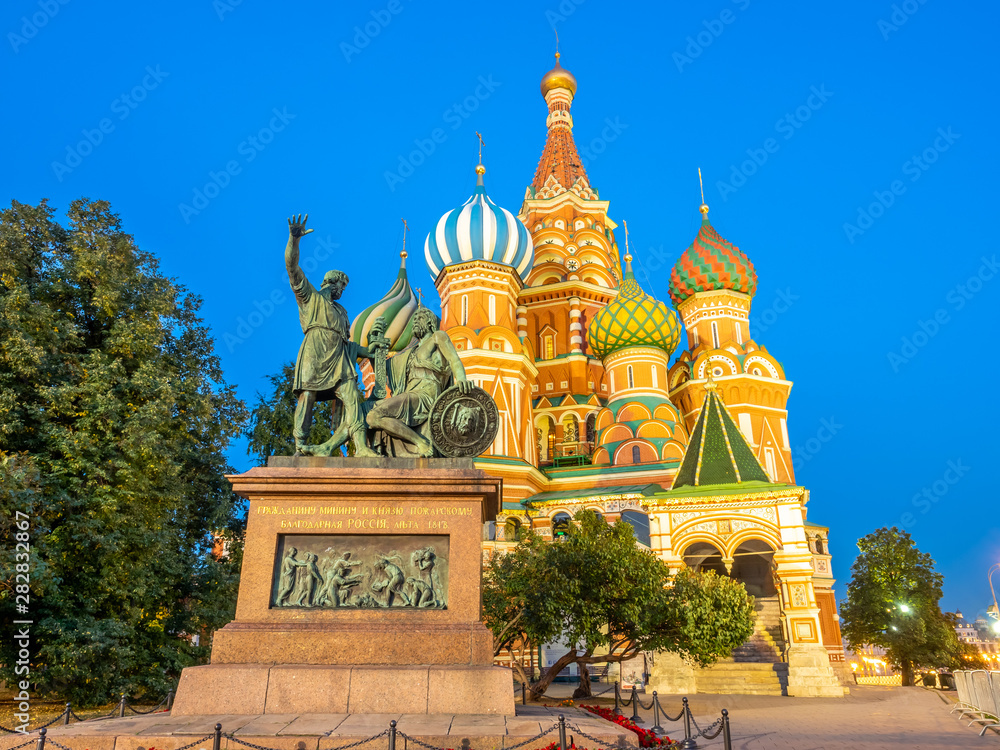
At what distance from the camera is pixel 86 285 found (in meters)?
15.9

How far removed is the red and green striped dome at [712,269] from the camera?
36.9 m

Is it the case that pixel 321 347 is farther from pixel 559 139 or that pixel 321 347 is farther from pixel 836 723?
pixel 559 139

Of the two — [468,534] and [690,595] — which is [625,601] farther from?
[468,534]

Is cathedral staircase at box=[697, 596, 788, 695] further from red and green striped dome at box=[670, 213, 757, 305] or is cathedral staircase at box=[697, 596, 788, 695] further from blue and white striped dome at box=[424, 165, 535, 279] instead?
blue and white striped dome at box=[424, 165, 535, 279]

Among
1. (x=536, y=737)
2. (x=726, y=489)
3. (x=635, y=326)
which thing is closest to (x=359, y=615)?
(x=536, y=737)

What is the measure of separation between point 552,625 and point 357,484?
7144 millimetres

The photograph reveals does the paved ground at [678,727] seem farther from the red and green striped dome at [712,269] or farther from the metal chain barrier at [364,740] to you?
the red and green striped dome at [712,269]

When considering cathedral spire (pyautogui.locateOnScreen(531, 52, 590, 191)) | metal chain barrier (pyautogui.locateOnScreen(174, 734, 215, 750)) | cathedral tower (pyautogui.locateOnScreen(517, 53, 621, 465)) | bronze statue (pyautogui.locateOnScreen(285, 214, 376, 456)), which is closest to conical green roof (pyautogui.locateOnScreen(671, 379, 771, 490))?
cathedral tower (pyautogui.locateOnScreen(517, 53, 621, 465))

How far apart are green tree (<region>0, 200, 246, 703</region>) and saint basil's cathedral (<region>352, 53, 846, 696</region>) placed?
12.1 m

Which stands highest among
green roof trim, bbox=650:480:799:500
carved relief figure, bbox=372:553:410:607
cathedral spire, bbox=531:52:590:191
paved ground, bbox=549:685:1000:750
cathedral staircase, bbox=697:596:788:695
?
cathedral spire, bbox=531:52:590:191

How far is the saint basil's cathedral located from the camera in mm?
20812

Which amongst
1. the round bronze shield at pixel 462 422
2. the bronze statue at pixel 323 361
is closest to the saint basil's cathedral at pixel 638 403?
the round bronze shield at pixel 462 422

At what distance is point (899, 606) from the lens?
97.8 feet

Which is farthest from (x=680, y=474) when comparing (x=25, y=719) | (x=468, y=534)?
(x=25, y=719)
